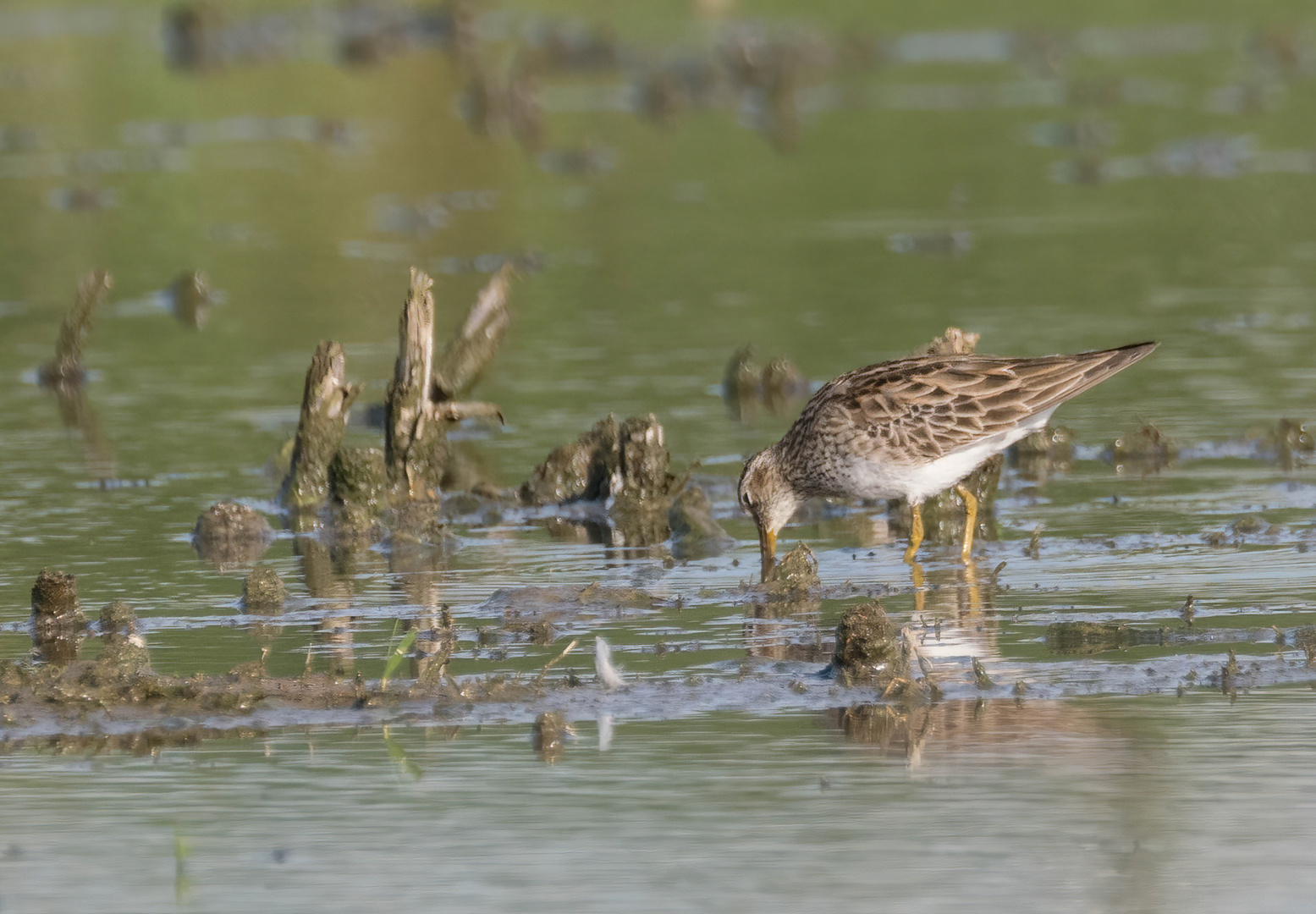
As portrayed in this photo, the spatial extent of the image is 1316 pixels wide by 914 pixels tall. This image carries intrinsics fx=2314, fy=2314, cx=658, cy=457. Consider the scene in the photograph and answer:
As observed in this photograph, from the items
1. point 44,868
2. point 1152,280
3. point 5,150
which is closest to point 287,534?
point 44,868

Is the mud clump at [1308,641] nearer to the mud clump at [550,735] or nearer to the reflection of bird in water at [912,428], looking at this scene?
the reflection of bird in water at [912,428]

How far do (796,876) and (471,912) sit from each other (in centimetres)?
99

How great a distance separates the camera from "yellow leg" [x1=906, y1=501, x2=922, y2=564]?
39.1ft

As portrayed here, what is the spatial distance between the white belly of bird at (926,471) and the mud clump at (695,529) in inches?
34.3

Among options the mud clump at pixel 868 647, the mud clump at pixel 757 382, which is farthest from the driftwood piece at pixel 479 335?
the mud clump at pixel 868 647

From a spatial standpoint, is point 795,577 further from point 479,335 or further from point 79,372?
point 79,372

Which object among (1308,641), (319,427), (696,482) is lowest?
(1308,641)

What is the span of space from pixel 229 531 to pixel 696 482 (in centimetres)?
291

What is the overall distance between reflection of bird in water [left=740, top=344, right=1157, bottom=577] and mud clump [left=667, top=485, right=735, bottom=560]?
0.39 m

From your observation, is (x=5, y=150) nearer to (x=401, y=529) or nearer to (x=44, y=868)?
(x=401, y=529)

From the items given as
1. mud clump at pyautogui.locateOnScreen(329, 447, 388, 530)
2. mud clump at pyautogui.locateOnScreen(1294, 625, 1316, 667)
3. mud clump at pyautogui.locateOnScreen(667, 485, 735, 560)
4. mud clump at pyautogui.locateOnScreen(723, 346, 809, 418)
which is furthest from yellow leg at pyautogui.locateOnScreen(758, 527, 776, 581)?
mud clump at pyautogui.locateOnScreen(723, 346, 809, 418)

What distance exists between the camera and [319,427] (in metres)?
13.7

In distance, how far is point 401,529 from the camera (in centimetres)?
1293

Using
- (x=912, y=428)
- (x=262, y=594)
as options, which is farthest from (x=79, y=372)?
(x=912, y=428)
